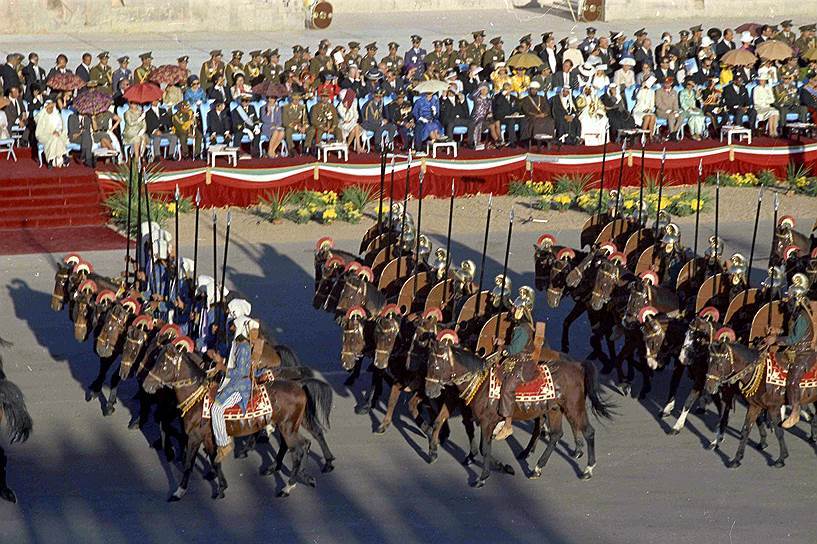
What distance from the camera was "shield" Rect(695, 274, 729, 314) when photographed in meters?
18.5

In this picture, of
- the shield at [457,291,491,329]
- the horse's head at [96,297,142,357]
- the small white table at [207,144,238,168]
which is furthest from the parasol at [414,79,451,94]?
the horse's head at [96,297,142,357]

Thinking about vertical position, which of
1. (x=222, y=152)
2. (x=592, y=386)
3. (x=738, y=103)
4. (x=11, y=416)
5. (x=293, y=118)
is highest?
(x=738, y=103)

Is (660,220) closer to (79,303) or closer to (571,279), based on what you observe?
(571,279)

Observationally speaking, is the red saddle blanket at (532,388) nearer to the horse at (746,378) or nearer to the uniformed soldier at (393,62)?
the horse at (746,378)

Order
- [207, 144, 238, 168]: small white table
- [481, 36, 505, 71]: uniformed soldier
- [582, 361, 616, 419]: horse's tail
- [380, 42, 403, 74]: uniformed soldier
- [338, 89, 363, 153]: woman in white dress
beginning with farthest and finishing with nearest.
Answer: [481, 36, 505, 71]: uniformed soldier, [380, 42, 403, 74]: uniformed soldier, [338, 89, 363, 153]: woman in white dress, [207, 144, 238, 168]: small white table, [582, 361, 616, 419]: horse's tail

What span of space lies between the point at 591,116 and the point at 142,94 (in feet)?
26.3

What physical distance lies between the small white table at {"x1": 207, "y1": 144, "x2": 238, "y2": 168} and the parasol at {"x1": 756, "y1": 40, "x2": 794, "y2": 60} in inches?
427

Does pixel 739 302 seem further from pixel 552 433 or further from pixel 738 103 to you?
pixel 738 103

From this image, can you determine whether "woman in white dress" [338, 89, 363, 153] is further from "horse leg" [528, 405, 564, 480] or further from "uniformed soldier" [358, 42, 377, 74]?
"horse leg" [528, 405, 564, 480]

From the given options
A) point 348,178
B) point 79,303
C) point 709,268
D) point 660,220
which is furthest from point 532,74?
point 79,303

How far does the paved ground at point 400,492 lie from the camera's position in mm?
14602

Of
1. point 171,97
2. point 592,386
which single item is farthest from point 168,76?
point 592,386

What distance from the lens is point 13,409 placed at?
15.2 meters

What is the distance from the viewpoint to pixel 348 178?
90.5 feet
